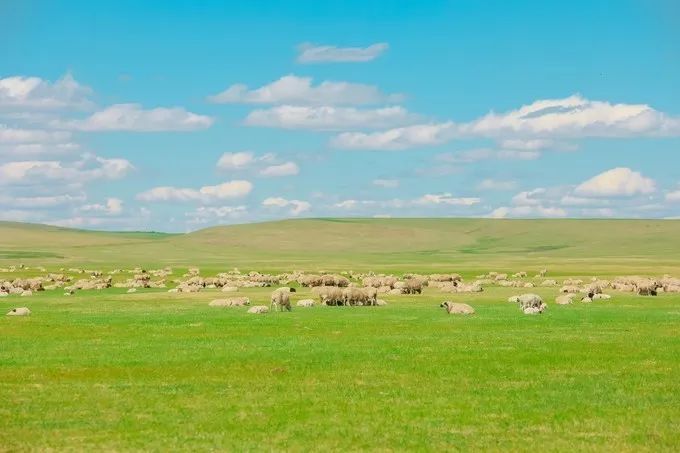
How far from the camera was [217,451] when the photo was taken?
16797mm

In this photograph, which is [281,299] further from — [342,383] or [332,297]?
[342,383]

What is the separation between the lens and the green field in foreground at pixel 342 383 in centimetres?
1791

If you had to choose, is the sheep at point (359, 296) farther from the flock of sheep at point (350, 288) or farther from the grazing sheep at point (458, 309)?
the grazing sheep at point (458, 309)

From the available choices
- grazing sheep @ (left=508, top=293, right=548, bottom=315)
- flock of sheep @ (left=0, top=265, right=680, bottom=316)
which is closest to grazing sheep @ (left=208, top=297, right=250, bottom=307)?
flock of sheep @ (left=0, top=265, right=680, bottom=316)

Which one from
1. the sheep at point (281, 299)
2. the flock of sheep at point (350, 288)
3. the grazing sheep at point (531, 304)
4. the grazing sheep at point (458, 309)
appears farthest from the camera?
the flock of sheep at point (350, 288)

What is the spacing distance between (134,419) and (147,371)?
255 inches

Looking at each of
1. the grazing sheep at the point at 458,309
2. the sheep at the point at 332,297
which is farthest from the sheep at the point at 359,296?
the grazing sheep at the point at 458,309

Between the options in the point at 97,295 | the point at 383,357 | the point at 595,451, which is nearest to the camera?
the point at 595,451

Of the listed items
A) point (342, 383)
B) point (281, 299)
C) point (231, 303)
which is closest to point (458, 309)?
point (281, 299)

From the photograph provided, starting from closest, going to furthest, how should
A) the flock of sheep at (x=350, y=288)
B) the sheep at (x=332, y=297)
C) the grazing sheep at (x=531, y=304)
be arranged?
the grazing sheep at (x=531, y=304), the flock of sheep at (x=350, y=288), the sheep at (x=332, y=297)

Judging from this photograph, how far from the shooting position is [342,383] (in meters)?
23.8

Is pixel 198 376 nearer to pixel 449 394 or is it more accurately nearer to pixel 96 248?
pixel 449 394

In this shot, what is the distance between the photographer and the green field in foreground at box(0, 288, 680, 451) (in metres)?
17.9

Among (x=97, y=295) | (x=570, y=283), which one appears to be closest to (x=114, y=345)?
(x=97, y=295)
